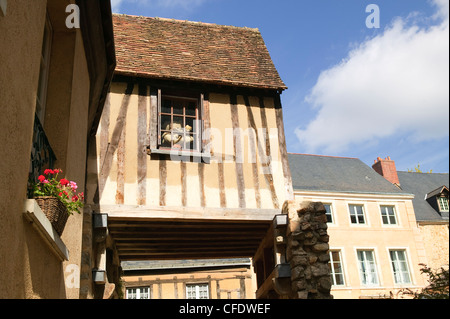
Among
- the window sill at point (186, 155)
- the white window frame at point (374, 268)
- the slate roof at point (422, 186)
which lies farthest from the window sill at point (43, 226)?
the slate roof at point (422, 186)

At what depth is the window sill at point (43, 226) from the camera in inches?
93.7

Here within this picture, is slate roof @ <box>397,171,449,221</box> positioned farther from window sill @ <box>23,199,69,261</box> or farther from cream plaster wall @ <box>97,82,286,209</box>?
window sill @ <box>23,199,69,261</box>

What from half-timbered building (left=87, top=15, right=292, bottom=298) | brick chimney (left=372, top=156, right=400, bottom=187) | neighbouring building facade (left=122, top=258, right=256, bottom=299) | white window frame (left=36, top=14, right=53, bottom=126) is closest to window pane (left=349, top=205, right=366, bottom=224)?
brick chimney (left=372, top=156, right=400, bottom=187)

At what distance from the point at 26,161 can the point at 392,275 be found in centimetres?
1658

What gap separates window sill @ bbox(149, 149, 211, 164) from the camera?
6.28 meters

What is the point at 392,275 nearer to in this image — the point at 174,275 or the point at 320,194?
the point at 320,194

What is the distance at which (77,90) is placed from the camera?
12.6 ft

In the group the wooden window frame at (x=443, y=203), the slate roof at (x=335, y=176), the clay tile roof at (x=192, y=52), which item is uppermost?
the slate roof at (x=335, y=176)

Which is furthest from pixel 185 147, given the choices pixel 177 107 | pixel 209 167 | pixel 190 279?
pixel 190 279

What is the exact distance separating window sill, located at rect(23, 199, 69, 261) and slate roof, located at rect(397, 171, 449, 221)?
17859 millimetres

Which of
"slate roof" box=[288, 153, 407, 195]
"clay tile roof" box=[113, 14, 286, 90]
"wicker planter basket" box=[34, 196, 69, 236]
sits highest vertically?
"slate roof" box=[288, 153, 407, 195]

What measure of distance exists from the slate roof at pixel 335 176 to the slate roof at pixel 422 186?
5.50 ft

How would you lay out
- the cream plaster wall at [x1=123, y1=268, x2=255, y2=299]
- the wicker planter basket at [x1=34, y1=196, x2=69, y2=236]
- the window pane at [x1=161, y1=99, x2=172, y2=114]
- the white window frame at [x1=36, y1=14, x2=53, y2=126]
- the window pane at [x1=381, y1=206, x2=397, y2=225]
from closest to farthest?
the wicker planter basket at [x1=34, y1=196, x2=69, y2=236], the white window frame at [x1=36, y1=14, x2=53, y2=126], the window pane at [x1=161, y1=99, x2=172, y2=114], the cream plaster wall at [x1=123, y1=268, x2=255, y2=299], the window pane at [x1=381, y1=206, x2=397, y2=225]

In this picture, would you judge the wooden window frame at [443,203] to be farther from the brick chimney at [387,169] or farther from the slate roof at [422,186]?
the brick chimney at [387,169]
